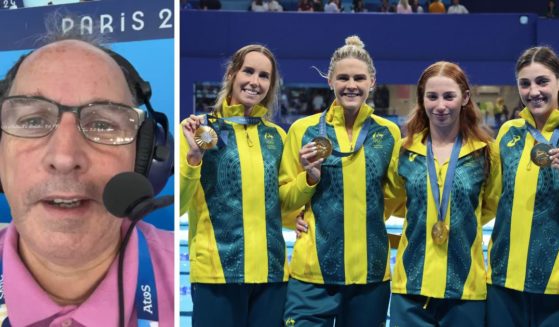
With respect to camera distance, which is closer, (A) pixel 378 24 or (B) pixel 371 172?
(B) pixel 371 172

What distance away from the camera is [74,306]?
4.46 ft

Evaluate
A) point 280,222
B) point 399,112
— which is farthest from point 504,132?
point 399,112

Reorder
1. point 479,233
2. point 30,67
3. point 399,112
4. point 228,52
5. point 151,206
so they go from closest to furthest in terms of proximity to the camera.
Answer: point 151,206
point 30,67
point 479,233
point 228,52
point 399,112

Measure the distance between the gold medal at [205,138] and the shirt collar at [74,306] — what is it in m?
1.15

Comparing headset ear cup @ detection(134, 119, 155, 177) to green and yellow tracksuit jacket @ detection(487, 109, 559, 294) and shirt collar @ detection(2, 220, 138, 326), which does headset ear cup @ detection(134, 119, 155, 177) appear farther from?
green and yellow tracksuit jacket @ detection(487, 109, 559, 294)

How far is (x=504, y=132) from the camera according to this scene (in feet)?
8.84

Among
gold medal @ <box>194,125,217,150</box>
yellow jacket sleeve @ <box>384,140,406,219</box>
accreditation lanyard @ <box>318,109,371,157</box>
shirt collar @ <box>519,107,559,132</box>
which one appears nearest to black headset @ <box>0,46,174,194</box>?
gold medal @ <box>194,125,217,150</box>

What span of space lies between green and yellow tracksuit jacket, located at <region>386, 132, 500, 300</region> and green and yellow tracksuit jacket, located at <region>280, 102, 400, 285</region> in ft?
0.34

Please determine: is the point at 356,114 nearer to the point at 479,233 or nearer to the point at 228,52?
the point at 479,233

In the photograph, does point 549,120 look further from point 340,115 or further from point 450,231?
point 340,115

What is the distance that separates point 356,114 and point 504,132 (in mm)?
555

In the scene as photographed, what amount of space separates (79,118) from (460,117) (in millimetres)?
1761

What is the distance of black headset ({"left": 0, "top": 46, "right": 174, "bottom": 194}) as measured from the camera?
1.32 m

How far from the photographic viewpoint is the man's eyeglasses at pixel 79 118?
4.33 ft
